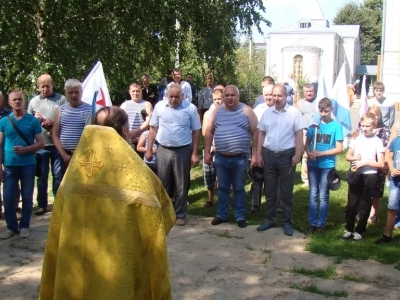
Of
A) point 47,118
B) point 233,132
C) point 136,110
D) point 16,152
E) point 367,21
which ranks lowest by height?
point 16,152

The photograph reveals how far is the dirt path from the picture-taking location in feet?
16.6

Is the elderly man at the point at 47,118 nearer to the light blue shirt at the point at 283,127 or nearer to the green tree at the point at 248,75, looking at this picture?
the light blue shirt at the point at 283,127

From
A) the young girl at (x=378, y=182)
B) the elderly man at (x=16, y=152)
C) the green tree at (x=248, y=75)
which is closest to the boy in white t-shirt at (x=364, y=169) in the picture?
the young girl at (x=378, y=182)

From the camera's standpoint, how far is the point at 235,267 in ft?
18.8

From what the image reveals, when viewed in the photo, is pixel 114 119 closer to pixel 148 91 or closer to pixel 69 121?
pixel 69 121

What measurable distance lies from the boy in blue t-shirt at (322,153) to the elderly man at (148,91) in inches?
278

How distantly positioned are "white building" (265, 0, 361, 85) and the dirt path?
55.5 meters

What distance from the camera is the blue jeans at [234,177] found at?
7203mm

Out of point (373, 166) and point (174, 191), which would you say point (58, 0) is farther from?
point (373, 166)

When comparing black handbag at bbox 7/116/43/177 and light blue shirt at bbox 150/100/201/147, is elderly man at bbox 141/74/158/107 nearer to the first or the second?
light blue shirt at bbox 150/100/201/147

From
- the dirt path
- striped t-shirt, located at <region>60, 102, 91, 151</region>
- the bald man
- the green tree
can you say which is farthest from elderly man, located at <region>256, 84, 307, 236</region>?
the green tree

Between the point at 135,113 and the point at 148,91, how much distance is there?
5.23 meters

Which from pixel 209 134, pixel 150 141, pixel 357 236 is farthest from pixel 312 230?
pixel 150 141

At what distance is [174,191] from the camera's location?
7.57 metres
